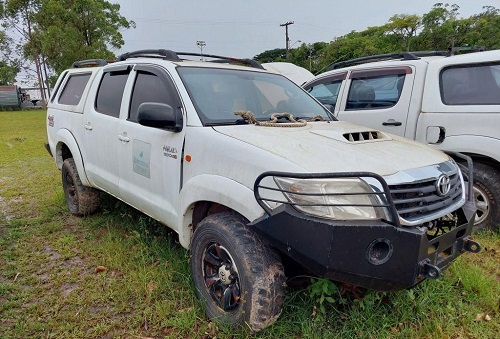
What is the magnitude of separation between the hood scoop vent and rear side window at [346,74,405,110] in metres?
1.98

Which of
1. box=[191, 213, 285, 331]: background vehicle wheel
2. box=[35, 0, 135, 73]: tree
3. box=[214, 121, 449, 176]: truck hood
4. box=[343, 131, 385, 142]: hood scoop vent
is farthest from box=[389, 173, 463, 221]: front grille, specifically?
box=[35, 0, 135, 73]: tree

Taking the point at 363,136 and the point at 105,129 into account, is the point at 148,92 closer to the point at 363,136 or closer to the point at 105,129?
the point at 105,129

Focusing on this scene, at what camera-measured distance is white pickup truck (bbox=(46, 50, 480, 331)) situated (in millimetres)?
1824

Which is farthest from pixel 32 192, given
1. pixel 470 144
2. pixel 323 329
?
pixel 470 144

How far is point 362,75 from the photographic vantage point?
4.86 meters

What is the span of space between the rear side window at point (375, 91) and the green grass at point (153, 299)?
1.89m

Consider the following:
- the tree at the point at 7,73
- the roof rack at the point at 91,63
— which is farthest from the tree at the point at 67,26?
the roof rack at the point at 91,63

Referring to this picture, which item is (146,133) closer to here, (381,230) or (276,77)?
(276,77)

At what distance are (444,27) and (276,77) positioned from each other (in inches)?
1255

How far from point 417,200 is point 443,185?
286 millimetres

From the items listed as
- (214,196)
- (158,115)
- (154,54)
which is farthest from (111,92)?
(214,196)

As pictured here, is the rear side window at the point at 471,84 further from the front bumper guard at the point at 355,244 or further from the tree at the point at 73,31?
the tree at the point at 73,31

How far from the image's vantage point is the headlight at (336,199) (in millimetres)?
1843

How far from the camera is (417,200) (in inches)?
76.2
